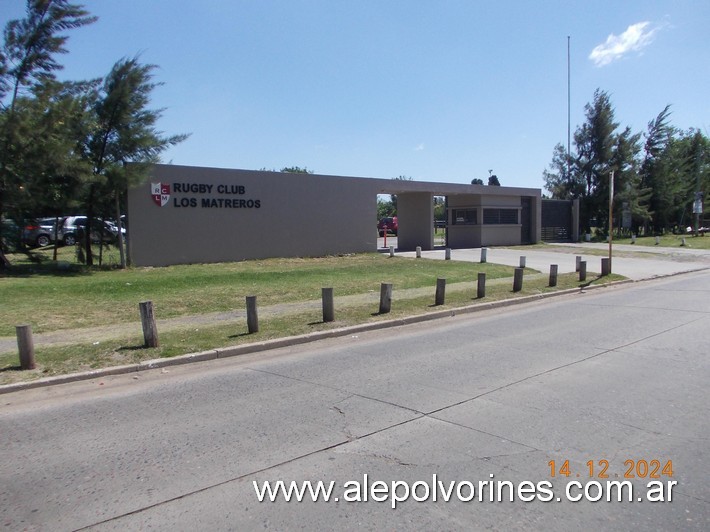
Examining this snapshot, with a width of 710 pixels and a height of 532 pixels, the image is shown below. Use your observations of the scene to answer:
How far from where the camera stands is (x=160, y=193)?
20.0 m

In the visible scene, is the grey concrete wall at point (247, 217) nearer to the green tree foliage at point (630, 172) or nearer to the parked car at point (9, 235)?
the parked car at point (9, 235)

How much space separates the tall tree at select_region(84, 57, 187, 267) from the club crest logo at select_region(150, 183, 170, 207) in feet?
3.35

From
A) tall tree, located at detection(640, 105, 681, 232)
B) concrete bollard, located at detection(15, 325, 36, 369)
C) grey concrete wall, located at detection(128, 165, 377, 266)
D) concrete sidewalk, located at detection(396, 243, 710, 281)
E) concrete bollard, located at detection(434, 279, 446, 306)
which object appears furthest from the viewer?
tall tree, located at detection(640, 105, 681, 232)

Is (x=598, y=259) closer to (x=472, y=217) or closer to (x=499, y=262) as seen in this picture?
(x=499, y=262)

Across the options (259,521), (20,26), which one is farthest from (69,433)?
(20,26)

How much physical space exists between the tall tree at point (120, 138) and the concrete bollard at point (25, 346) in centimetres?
1177

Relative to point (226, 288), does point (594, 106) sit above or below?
above

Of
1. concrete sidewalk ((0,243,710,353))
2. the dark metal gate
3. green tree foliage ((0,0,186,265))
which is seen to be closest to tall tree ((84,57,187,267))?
green tree foliage ((0,0,186,265))

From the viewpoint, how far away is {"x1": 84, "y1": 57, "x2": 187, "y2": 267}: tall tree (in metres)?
18.2

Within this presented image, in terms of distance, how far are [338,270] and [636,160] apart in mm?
39211

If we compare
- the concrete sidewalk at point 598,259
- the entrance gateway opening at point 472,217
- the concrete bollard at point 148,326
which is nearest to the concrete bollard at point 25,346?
the concrete bollard at point 148,326

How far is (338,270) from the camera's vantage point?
1917 centimetres

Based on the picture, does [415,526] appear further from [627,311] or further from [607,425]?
[627,311]

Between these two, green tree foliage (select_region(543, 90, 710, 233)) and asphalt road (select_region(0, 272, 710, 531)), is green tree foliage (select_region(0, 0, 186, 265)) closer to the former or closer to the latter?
asphalt road (select_region(0, 272, 710, 531))
